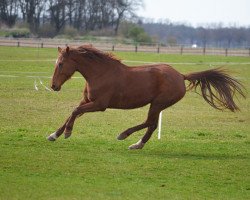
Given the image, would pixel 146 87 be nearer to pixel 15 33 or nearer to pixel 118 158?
pixel 118 158

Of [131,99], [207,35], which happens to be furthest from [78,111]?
[207,35]

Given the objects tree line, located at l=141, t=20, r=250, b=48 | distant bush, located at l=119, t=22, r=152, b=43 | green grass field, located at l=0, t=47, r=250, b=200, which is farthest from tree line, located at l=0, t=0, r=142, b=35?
green grass field, located at l=0, t=47, r=250, b=200

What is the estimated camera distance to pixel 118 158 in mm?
10680

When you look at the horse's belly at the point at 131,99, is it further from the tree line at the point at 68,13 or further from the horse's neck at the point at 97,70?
the tree line at the point at 68,13

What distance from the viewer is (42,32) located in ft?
301

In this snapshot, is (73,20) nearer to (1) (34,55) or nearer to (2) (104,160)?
(1) (34,55)

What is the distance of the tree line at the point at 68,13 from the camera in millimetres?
97750

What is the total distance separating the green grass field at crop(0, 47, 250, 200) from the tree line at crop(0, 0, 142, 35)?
75769mm

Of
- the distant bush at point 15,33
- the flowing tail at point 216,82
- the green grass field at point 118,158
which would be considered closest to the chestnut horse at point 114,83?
the flowing tail at point 216,82

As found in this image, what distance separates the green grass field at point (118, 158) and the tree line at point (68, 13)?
249 ft

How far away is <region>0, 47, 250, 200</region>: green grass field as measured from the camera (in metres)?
8.48

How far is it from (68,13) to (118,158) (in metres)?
96.3

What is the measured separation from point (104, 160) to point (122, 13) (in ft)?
338

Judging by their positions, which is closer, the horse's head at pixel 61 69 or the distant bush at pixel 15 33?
the horse's head at pixel 61 69
